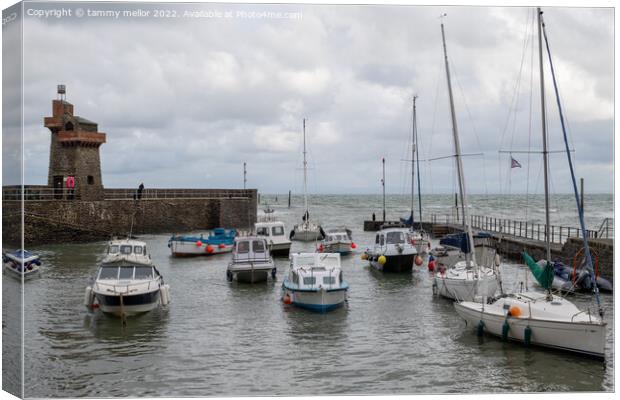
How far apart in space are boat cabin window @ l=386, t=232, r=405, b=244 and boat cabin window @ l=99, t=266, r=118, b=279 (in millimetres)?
16562

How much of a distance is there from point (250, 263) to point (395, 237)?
9419 millimetres

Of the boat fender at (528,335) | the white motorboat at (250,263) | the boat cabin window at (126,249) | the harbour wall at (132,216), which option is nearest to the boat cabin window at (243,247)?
the white motorboat at (250,263)

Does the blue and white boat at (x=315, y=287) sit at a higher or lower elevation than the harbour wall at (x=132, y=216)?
lower

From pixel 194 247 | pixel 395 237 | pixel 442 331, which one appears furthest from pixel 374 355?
pixel 194 247

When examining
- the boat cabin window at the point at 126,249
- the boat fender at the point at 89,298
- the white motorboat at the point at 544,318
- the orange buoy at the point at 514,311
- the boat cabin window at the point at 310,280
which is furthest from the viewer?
the boat cabin window at the point at 126,249

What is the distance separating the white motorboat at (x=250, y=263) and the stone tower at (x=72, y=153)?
1084 inches

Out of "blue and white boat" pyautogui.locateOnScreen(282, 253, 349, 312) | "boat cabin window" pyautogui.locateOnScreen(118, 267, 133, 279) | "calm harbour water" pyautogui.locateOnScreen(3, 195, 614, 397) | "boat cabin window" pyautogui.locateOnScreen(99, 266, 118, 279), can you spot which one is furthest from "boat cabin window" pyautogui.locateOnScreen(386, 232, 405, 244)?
"boat cabin window" pyautogui.locateOnScreen(99, 266, 118, 279)

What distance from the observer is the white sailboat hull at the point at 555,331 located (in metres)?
17.2

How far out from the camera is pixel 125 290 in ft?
74.6

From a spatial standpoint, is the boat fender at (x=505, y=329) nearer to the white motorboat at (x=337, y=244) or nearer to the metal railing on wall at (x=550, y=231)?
the metal railing on wall at (x=550, y=231)

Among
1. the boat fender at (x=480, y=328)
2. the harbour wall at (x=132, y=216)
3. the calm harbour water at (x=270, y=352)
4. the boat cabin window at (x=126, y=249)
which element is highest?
the harbour wall at (x=132, y=216)

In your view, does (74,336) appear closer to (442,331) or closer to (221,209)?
(442,331)

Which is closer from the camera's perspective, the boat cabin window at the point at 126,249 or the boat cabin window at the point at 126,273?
the boat cabin window at the point at 126,273

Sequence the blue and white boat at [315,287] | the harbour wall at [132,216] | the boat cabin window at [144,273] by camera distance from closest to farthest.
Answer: the blue and white boat at [315,287], the boat cabin window at [144,273], the harbour wall at [132,216]
